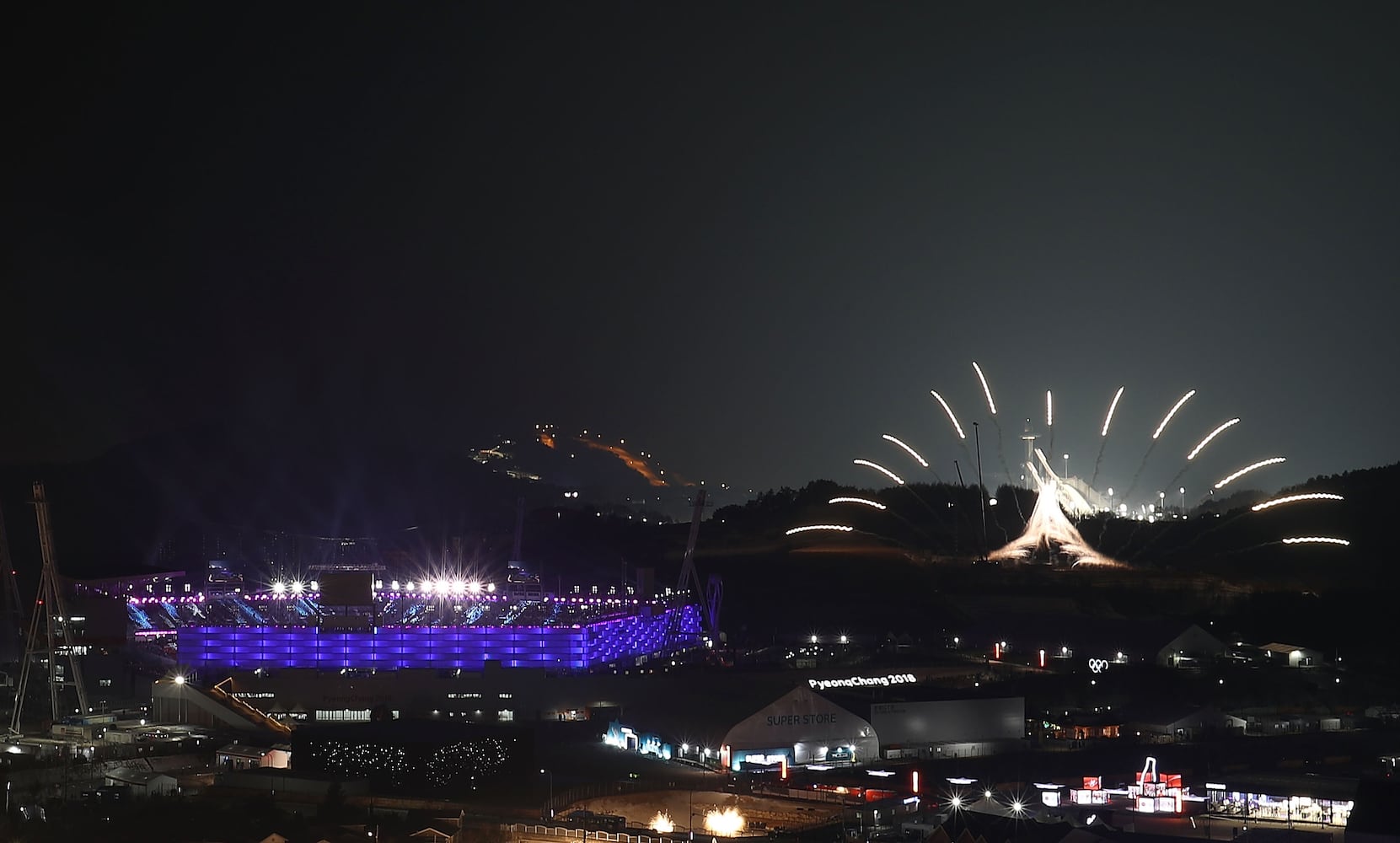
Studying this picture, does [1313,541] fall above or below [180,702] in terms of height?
above

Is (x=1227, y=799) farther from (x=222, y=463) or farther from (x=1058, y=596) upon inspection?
(x=222, y=463)

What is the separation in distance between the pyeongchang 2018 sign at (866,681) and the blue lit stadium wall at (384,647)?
162 inches

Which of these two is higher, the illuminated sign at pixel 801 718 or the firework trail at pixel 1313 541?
the firework trail at pixel 1313 541

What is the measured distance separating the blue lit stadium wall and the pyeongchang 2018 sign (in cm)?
410

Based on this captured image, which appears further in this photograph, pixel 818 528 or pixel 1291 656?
Result: pixel 818 528

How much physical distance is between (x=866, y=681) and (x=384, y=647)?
767cm

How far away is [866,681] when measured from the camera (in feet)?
75.4

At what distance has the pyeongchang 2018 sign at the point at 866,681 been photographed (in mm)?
21906

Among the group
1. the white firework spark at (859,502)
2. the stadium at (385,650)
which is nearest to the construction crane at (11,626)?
the stadium at (385,650)

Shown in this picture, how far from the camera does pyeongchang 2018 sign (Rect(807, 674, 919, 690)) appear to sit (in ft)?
71.9

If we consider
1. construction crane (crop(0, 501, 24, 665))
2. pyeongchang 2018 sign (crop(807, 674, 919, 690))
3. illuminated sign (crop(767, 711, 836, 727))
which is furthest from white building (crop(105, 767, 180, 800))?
pyeongchang 2018 sign (crop(807, 674, 919, 690))

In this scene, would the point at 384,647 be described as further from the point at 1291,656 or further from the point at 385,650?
the point at 1291,656

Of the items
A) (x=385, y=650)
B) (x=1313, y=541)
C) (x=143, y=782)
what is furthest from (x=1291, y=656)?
(x=143, y=782)

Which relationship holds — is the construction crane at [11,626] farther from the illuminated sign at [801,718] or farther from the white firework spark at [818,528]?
the white firework spark at [818,528]
